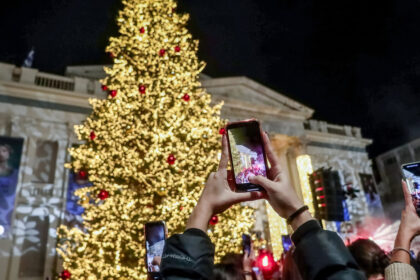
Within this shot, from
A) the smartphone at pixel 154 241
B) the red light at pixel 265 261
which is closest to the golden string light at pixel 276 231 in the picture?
the red light at pixel 265 261

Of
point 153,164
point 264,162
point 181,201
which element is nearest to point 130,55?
point 153,164

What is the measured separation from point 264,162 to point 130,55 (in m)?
8.87

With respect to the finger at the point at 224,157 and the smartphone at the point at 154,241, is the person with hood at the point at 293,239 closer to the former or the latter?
the finger at the point at 224,157

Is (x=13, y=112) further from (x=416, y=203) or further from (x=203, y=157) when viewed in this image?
(x=416, y=203)

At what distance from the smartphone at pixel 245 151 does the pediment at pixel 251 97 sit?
60.2 feet

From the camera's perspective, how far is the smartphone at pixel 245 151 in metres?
1.40

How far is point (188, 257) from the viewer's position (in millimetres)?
1064

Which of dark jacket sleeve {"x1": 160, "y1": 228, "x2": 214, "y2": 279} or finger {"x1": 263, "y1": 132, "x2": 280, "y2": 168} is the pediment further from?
dark jacket sleeve {"x1": 160, "y1": 228, "x2": 214, "y2": 279}

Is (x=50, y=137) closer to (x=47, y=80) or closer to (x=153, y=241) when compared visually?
(x=47, y=80)

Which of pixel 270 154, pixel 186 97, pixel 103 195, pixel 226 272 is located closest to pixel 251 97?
pixel 186 97

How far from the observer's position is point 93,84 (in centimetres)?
1788

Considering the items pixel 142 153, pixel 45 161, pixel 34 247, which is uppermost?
pixel 45 161

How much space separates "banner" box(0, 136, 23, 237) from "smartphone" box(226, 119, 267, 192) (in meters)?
15.2

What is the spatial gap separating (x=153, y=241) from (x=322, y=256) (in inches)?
124
